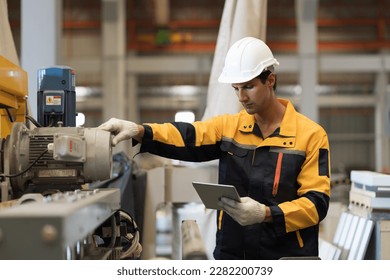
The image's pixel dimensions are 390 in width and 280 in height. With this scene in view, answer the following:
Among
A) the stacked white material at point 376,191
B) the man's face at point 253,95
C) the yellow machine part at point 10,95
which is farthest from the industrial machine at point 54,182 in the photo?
the stacked white material at point 376,191

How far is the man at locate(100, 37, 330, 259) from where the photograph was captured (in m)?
1.65

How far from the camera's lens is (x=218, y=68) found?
2646 mm

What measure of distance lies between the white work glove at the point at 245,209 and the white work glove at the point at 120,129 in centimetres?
34

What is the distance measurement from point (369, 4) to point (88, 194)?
802cm

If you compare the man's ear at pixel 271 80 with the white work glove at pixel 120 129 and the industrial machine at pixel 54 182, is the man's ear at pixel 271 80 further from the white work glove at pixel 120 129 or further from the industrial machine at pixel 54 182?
the industrial machine at pixel 54 182

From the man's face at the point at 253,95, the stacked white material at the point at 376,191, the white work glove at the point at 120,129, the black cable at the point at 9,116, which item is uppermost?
the man's face at the point at 253,95

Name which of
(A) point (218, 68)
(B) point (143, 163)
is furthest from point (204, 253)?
(B) point (143, 163)

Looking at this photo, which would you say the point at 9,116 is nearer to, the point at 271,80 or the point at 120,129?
the point at 120,129

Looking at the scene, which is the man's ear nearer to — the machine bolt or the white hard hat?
the white hard hat

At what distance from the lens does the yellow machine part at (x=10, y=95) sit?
155cm

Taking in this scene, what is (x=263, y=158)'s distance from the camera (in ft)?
5.60

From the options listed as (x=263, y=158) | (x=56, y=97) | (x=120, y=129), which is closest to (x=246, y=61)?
(x=263, y=158)

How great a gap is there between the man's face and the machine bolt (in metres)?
1.01

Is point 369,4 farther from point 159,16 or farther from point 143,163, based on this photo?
point 143,163
